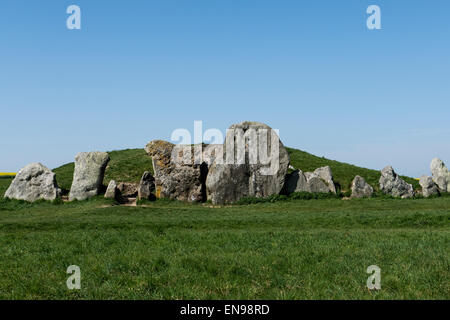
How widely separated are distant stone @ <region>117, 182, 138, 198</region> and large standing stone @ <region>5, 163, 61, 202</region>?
535cm

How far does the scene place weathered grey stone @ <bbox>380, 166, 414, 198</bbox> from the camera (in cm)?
3478

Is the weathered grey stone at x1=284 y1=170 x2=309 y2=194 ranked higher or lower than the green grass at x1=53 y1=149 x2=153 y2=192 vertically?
lower

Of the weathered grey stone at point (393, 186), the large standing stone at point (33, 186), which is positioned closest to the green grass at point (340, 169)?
the weathered grey stone at point (393, 186)

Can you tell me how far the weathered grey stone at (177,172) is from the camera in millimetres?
32875

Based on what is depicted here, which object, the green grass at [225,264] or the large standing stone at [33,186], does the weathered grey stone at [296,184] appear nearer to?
the green grass at [225,264]

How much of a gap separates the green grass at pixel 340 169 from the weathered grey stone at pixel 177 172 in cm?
1345

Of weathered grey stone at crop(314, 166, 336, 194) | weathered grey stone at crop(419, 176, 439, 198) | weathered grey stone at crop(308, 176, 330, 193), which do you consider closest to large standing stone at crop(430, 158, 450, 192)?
weathered grey stone at crop(419, 176, 439, 198)

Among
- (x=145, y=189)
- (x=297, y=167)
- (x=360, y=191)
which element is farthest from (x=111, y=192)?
(x=297, y=167)

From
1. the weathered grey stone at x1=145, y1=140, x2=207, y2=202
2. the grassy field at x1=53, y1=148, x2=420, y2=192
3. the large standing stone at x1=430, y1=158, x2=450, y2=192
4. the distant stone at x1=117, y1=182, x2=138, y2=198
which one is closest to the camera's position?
the weathered grey stone at x1=145, y1=140, x2=207, y2=202

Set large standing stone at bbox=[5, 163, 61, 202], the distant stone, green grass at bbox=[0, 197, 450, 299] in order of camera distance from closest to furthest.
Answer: green grass at bbox=[0, 197, 450, 299] < large standing stone at bbox=[5, 163, 61, 202] < the distant stone

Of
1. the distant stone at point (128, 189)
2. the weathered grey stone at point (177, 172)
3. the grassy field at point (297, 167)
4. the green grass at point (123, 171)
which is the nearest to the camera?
the weathered grey stone at point (177, 172)

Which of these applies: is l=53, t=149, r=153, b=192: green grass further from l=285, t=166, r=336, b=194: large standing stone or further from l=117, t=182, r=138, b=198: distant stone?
l=285, t=166, r=336, b=194: large standing stone
